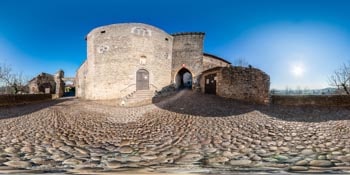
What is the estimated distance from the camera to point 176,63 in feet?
66.7

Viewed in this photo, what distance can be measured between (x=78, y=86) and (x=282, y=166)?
26.2 m

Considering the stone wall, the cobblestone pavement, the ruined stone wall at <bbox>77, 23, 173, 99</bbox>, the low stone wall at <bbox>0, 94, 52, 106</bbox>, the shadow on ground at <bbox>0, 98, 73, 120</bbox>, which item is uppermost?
the ruined stone wall at <bbox>77, 23, 173, 99</bbox>

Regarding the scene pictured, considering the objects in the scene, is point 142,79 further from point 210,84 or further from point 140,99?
point 210,84

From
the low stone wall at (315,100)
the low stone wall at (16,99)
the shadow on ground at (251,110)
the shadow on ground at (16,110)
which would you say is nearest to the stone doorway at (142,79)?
the shadow on ground at (16,110)

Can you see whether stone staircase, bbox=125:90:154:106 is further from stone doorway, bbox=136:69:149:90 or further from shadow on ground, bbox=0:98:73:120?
shadow on ground, bbox=0:98:73:120

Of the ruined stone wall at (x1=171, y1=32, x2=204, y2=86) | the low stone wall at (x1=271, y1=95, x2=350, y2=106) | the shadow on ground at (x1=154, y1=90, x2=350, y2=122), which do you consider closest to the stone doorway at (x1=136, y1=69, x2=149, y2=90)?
the ruined stone wall at (x1=171, y1=32, x2=204, y2=86)

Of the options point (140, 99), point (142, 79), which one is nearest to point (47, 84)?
point (142, 79)

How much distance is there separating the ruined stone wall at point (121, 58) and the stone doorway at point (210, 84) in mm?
5236

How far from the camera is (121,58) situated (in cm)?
1709

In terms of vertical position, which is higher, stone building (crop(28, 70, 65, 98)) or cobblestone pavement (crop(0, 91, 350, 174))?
stone building (crop(28, 70, 65, 98))

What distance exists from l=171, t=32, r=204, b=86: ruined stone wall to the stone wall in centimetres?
766

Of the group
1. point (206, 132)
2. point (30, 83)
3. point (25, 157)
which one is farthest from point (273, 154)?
point (30, 83)

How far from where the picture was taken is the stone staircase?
42.7 ft

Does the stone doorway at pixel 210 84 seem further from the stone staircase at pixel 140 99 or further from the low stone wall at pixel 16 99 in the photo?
the low stone wall at pixel 16 99
